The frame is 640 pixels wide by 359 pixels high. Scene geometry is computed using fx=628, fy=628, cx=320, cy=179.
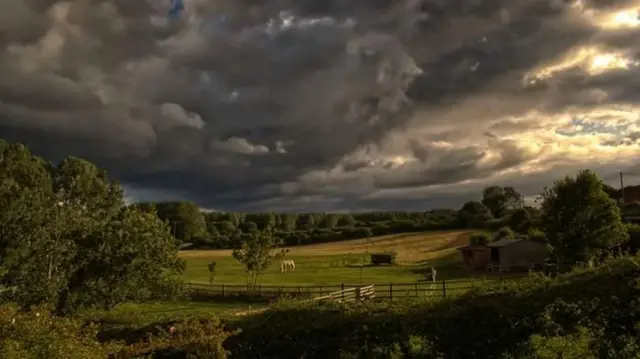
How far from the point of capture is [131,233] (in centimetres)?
3900

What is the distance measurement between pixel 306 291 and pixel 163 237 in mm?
12299

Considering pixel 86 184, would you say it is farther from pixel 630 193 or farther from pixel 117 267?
pixel 630 193

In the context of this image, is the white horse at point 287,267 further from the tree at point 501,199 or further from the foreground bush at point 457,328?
the tree at point 501,199

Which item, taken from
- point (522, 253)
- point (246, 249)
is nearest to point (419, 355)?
point (246, 249)

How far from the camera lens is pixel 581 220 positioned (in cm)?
4694

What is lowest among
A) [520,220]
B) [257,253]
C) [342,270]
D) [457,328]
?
[342,270]

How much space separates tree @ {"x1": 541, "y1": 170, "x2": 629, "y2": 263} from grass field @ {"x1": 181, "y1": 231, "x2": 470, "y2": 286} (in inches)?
564

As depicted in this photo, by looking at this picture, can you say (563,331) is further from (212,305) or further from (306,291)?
(212,305)

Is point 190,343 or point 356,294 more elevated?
point 190,343

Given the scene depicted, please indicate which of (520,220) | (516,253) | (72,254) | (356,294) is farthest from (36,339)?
(520,220)

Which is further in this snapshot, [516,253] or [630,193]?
[630,193]

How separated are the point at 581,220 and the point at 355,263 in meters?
42.3

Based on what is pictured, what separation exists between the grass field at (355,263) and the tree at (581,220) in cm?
1432

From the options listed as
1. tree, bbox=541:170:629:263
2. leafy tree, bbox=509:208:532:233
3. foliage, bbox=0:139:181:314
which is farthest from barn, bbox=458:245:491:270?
foliage, bbox=0:139:181:314
